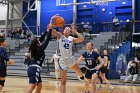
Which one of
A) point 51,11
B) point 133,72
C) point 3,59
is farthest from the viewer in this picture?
point 51,11

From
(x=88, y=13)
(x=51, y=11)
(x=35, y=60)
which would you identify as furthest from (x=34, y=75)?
(x=51, y=11)

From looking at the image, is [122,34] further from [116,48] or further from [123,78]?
[123,78]

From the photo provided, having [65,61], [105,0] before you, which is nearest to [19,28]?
[105,0]

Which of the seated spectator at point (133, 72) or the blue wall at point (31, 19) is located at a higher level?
the blue wall at point (31, 19)

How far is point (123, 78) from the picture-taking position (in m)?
20.8

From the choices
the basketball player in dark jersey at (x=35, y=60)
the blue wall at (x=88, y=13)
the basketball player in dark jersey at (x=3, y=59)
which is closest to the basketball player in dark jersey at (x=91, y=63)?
the basketball player in dark jersey at (x=3, y=59)

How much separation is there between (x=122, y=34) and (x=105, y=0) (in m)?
3.20

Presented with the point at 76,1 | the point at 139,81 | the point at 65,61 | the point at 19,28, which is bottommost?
the point at 139,81

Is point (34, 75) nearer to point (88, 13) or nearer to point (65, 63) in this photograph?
point (65, 63)

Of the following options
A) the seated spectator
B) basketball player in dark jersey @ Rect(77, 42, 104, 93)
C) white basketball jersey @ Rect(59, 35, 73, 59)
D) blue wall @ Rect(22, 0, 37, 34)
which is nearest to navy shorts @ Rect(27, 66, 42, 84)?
white basketball jersey @ Rect(59, 35, 73, 59)

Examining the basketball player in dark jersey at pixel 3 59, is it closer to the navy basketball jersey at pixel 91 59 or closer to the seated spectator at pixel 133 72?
the navy basketball jersey at pixel 91 59

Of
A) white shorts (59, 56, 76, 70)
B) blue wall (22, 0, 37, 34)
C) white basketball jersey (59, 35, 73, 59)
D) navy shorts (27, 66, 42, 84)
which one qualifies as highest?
blue wall (22, 0, 37, 34)

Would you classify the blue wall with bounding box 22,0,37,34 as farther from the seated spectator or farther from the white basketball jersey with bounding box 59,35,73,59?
the white basketball jersey with bounding box 59,35,73,59

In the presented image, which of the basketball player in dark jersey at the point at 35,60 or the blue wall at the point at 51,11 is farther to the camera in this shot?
the blue wall at the point at 51,11
